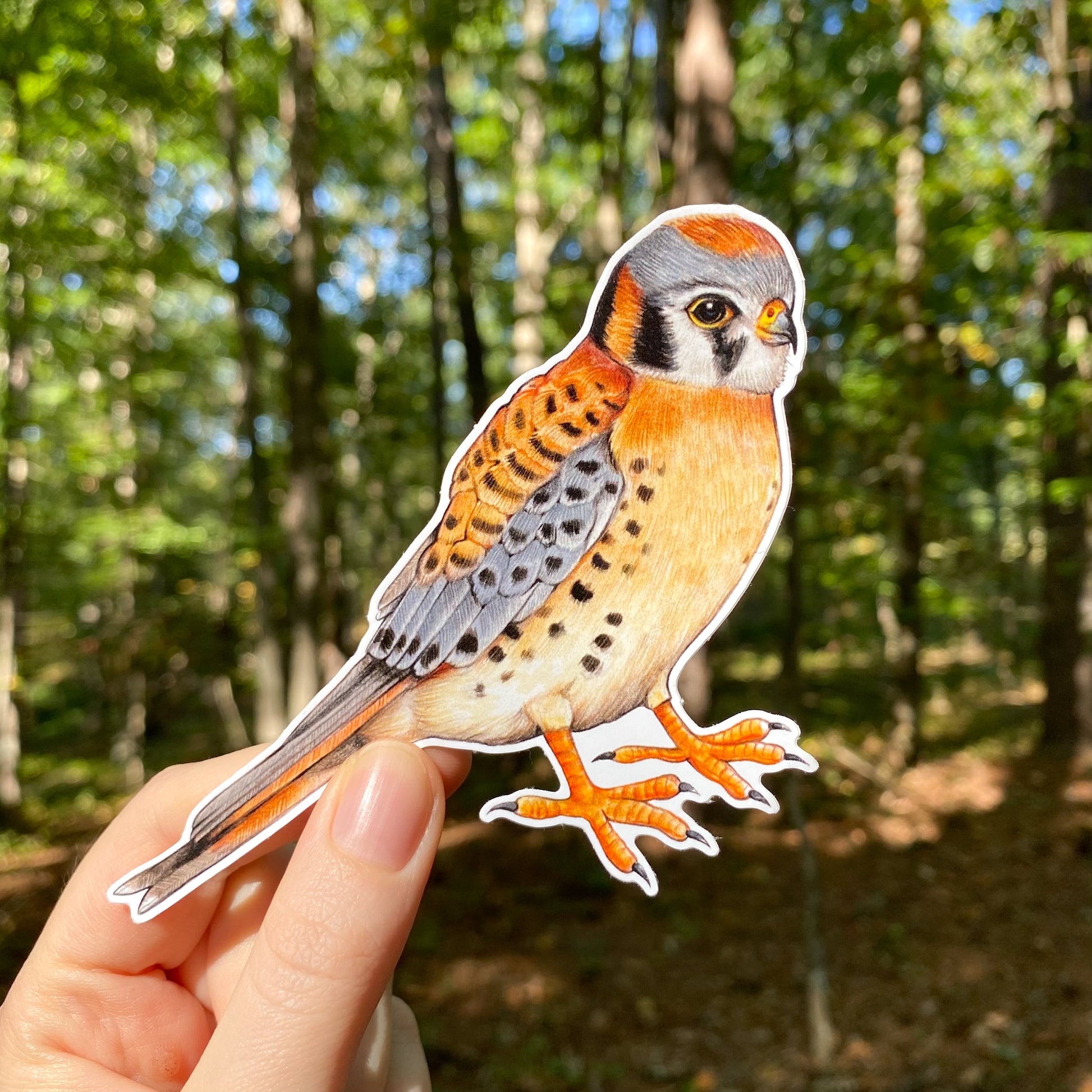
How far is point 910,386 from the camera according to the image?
3223 millimetres

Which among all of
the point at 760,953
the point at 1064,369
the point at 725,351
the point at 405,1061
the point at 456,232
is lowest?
the point at 760,953

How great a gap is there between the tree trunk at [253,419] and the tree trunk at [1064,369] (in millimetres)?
4795

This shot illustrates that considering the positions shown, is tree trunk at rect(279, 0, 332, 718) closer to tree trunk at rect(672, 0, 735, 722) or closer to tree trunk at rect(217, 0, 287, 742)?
tree trunk at rect(217, 0, 287, 742)

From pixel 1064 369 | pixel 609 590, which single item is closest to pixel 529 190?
pixel 1064 369

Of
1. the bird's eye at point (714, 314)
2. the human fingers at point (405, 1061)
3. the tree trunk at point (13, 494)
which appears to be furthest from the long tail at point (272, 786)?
the tree trunk at point (13, 494)

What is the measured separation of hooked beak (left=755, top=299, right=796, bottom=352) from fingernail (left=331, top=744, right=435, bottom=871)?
2.89ft

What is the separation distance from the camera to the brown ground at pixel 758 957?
3.47 m

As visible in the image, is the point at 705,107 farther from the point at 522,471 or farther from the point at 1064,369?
the point at 1064,369

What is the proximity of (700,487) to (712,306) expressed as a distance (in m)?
0.30

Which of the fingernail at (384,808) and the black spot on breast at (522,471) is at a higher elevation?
the black spot on breast at (522,471)

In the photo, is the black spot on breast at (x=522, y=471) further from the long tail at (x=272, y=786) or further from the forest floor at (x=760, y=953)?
the forest floor at (x=760, y=953)

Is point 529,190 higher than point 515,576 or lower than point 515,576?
higher

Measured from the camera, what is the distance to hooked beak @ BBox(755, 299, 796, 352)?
1188 millimetres

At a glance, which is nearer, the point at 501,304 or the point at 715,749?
the point at 715,749
